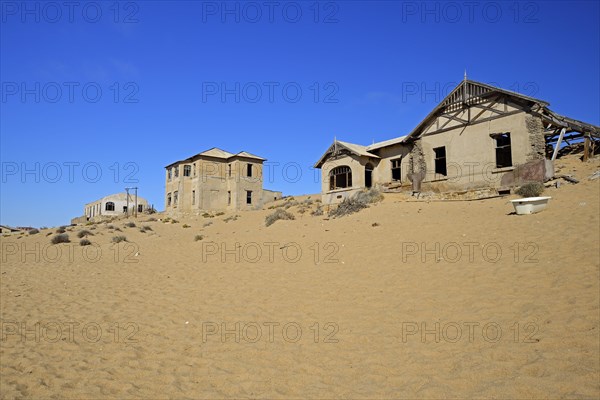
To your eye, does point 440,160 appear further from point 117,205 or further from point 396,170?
point 117,205

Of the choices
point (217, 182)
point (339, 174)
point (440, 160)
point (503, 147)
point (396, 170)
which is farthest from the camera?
point (217, 182)

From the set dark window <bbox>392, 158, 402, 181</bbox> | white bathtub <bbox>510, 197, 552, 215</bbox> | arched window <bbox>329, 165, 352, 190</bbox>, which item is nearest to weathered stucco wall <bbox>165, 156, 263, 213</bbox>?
arched window <bbox>329, 165, 352, 190</bbox>

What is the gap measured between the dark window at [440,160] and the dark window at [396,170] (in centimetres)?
241

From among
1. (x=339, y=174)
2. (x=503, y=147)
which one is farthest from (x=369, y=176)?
(x=503, y=147)

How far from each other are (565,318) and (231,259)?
10.7 meters

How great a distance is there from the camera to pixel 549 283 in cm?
758

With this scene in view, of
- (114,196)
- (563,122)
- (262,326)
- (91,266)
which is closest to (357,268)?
(262,326)

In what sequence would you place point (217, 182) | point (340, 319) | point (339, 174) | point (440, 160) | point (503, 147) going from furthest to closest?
point (217, 182) < point (339, 174) < point (440, 160) < point (503, 147) < point (340, 319)

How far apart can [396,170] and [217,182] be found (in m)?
20.9

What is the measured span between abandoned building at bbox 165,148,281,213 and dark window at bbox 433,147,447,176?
72.4ft

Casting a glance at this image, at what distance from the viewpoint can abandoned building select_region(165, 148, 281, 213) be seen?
39406 mm

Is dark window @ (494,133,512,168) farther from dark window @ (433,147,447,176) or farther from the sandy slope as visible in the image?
the sandy slope

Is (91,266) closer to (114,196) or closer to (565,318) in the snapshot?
(565,318)

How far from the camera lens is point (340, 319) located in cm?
766
